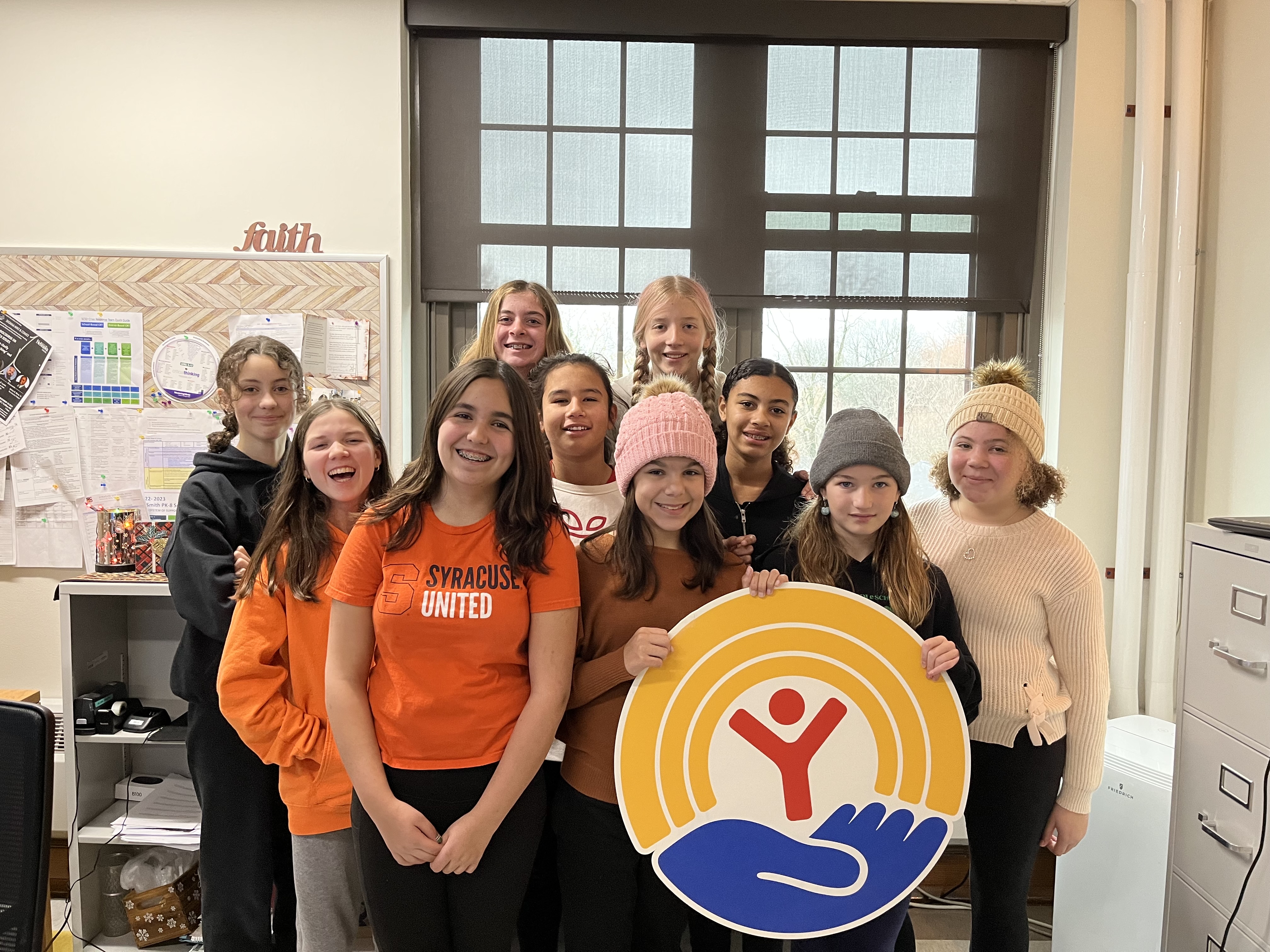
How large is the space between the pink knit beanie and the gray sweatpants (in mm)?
944

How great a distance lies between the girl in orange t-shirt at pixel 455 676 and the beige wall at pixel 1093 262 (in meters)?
2.16

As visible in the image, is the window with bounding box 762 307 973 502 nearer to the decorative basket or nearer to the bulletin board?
the bulletin board

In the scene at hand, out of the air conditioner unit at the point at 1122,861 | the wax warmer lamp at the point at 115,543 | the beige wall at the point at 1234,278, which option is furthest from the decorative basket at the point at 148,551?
the beige wall at the point at 1234,278

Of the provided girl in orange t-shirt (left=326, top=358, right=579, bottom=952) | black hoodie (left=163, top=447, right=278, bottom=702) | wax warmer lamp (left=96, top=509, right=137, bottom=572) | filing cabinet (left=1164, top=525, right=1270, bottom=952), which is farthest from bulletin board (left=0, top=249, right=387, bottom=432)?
filing cabinet (left=1164, top=525, right=1270, bottom=952)

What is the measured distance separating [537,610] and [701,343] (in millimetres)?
979

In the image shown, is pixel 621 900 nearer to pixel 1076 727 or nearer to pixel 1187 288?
pixel 1076 727

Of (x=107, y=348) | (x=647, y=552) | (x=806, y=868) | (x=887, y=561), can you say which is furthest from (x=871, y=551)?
(x=107, y=348)

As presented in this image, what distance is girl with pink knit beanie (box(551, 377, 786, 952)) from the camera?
142cm

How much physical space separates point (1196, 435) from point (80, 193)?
383 centimetres

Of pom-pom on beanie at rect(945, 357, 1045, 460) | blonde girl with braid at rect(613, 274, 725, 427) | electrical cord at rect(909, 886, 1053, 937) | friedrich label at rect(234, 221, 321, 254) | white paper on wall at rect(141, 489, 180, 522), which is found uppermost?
friedrich label at rect(234, 221, 321, 254)

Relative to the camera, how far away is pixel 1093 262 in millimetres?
2777

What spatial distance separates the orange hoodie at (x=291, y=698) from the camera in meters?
1.63

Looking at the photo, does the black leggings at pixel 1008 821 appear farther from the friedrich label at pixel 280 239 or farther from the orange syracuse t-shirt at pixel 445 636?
the friedrich label at pixel 280 239

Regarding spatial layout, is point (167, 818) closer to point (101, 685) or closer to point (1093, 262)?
point (101, 685)
